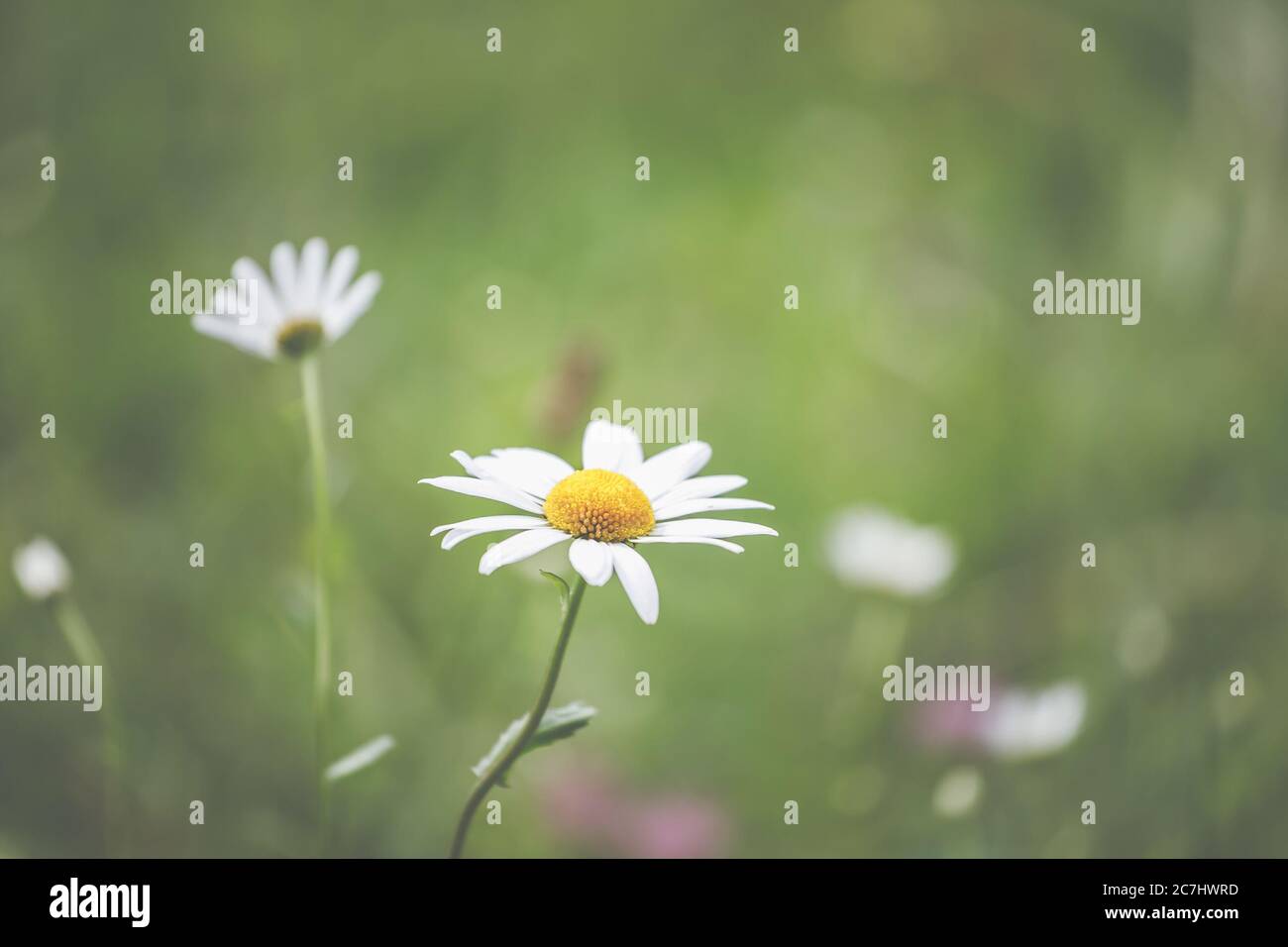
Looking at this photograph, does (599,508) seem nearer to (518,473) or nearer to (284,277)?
(518,473)

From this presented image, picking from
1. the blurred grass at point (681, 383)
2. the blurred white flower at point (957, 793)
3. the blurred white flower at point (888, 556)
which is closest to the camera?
the blurred white flower at point (957, 793)

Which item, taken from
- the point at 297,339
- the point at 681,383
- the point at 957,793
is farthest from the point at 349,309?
the point at 681,383

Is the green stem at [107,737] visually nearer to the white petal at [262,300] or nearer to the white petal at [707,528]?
the white petal at [262,300]

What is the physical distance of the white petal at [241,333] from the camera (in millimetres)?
821

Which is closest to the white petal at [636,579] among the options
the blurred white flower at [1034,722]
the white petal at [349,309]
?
the white petal at [349,309]

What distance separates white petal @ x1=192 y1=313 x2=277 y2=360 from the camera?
2.69 ft

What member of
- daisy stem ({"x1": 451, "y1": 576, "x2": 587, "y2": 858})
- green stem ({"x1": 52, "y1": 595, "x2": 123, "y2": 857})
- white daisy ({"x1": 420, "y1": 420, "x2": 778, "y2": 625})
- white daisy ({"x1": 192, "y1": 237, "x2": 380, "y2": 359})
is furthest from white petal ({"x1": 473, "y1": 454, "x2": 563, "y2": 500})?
green stem ({"x1": 52, "y1": 595, "x2": 123, "y2": 857})

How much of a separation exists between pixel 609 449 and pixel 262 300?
1.09 feet

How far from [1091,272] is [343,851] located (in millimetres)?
1477

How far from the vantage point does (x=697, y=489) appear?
71 centimetres

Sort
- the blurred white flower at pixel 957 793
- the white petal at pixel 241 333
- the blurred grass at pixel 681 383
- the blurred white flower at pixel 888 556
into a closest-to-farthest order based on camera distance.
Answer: the white petal at pixel 241 333, the blurred white flower at pixel 957 793, the blurred grass at pixel 681 383, the blurred white flower at pixel 888 556

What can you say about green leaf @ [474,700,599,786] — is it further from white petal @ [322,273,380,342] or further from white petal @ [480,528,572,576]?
white petal @ [322,273,380,342]
